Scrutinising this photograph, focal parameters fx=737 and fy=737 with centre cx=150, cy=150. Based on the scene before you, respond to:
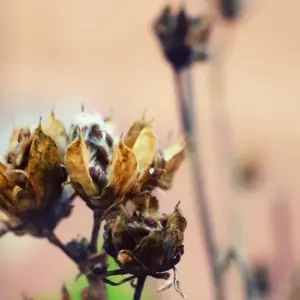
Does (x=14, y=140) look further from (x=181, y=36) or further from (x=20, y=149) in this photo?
(x=181, y=36)

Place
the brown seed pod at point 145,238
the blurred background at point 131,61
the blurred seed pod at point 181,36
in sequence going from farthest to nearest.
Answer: the blurred background at point 131,61
the blurred seed pod at point 181,36
the brown seed pod at point 145,238

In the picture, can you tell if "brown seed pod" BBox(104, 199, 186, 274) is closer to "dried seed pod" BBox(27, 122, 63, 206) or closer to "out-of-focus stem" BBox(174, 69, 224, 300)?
"dried seed pod" BBox(27, 122, 63, 206)

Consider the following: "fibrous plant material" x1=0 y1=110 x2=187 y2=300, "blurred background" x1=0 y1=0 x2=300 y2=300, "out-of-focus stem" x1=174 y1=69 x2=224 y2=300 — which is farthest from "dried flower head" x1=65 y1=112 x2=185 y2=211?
"blurred background" x1=0 y1=0 x2=300 y2=300

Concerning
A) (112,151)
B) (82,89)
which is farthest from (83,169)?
(82,89)

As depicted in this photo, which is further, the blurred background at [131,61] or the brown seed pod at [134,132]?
the blurred background at [131,61]

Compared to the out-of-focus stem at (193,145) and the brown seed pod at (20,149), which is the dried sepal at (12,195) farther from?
the out-of-focus stem at (193,145)

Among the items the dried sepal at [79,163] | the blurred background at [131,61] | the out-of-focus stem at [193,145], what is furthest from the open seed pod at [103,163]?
the blurred background at [131,61]

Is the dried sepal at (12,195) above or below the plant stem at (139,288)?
above
